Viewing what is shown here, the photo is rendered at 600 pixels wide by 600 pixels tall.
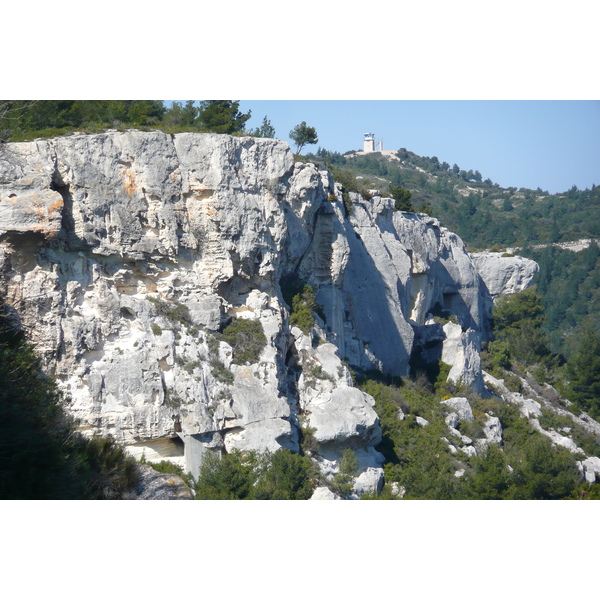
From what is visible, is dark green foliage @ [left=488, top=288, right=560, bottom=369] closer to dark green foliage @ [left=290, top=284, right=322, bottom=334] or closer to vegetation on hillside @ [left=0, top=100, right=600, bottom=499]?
vegetation on hillside @ [left=0, top=100, right=600, bottom=499]

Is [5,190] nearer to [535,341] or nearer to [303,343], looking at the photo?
[303,343]

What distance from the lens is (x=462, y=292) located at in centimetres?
4338

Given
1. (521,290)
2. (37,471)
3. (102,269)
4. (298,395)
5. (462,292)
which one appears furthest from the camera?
(521,290)

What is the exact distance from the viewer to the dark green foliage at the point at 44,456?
8695 mm

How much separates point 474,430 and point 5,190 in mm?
20133

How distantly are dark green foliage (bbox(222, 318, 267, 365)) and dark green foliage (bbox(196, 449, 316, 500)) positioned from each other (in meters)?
2.73

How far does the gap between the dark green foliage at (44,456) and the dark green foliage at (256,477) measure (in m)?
3.77

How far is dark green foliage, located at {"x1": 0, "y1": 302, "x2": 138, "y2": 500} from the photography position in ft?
28.5

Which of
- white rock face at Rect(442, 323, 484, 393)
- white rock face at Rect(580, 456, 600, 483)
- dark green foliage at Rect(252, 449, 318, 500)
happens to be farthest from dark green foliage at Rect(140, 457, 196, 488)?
white rock face at Rect(442, 323, 484, 393)

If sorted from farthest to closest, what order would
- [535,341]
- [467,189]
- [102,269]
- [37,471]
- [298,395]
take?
[467,189], [535,341], [298,395], [102,269], [37,471]

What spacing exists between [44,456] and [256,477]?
747 centimetres

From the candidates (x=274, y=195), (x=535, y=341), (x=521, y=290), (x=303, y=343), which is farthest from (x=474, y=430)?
(x=521, y=290)

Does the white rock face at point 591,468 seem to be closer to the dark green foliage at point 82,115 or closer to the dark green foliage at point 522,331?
the dark green foliage at point 522,331

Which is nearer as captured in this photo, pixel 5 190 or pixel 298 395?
pixel 5 190
